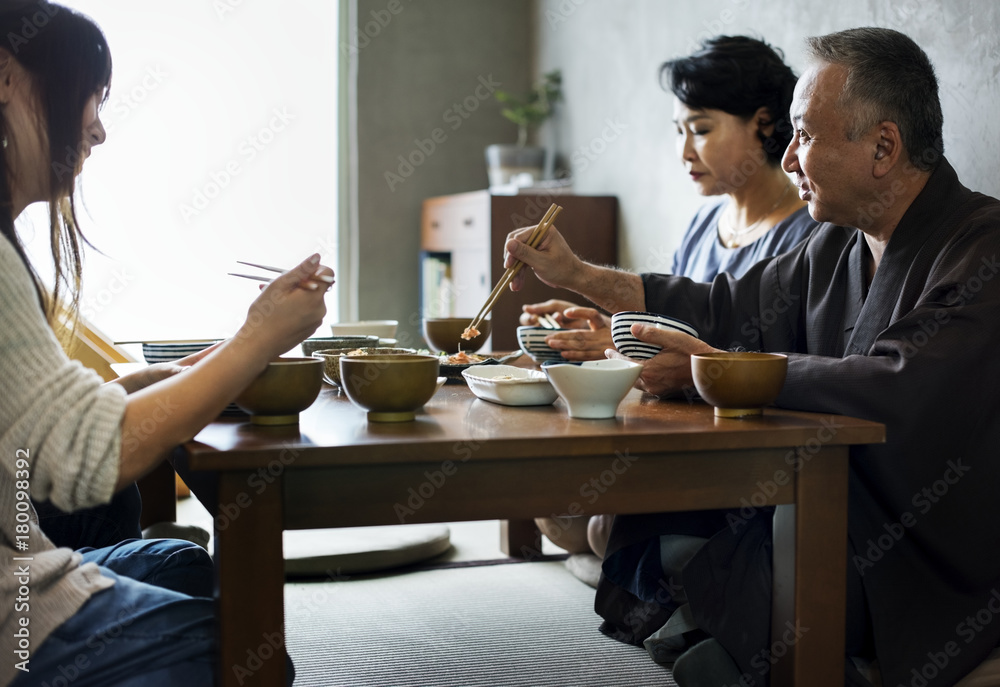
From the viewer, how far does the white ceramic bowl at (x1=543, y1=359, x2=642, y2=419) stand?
1234mm

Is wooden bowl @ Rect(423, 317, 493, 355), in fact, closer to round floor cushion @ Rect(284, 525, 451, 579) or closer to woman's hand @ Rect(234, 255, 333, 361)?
round floor cushion @ Rect(284, 525, 451, 579)

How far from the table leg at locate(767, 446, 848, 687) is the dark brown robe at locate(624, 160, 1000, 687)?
0.42ft

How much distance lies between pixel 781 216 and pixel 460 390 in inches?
48.0

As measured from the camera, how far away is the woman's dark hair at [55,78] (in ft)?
3.86

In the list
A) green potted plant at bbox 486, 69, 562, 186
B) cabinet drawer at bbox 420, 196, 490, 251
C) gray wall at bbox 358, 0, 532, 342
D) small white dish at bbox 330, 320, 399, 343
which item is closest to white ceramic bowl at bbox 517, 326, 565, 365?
small white dish at bbox 330, 320, 399, 343

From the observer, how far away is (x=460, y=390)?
1638 mm

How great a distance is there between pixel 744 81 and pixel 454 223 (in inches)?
80.6

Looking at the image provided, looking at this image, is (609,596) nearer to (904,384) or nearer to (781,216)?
(904,384)

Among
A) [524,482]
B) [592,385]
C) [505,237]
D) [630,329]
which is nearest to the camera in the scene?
[524,482]

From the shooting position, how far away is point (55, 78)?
1225 mm

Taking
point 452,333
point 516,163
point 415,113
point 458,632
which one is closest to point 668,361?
point 452,333

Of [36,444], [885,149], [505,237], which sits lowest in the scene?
[36,444]

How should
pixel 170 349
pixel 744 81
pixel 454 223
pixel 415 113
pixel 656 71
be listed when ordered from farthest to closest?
pixel 415 113 → pixel 454 223 → pixel 656 71 → pixel 744 81 → pixel 170 349

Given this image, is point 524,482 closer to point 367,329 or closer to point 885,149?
point 885,149
